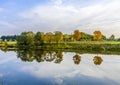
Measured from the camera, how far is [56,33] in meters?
71.4

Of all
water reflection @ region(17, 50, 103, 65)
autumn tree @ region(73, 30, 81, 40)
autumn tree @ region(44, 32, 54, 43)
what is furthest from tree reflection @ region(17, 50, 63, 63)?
autumn tree @ region(73, 30, 81, 40)

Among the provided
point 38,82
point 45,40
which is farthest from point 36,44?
point 38,82

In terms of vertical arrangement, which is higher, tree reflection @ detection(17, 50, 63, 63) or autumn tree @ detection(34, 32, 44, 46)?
autumn tree @ detection(34, 32, 44, 46)

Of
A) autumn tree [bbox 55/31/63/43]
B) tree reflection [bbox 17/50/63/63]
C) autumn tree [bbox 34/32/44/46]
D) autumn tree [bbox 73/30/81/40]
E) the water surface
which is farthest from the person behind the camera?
autumn tree [bbox 73/30/81/40]

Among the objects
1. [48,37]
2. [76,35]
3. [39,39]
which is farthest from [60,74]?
[76,35]

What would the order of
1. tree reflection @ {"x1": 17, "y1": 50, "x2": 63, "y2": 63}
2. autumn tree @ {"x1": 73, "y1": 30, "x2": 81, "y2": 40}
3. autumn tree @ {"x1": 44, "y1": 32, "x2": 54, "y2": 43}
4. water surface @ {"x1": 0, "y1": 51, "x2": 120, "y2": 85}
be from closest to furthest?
water surface @ {"x1": 0, "y1": 51, "x2": 120, "y2": 85}
tree reflection @ {"x1": 17, "y1": 50, "x2": 63, "y2": 63}
autumn tree @ {"x1": 44, "y1": 32, "x2": 54, "y2": 43}
autumn tree @ {"x1": 73, "y1": 30, "x2": 81, "y2": 40}

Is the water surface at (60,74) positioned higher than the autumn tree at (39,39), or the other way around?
the autumn tree at (39,39)

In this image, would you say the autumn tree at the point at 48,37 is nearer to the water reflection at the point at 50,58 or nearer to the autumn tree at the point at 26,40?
the autumn tree at the point at 26,40

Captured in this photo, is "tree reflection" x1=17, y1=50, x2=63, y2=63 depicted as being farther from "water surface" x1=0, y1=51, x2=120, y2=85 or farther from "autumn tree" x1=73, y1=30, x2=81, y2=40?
"autumn tree" x1=73, y1=30, x2=81, y2=40

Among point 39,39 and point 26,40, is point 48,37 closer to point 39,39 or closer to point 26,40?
point 39,39

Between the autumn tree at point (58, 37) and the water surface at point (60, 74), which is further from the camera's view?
the autumn tree at point (58, 37)

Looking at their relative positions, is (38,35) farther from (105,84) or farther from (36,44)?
(105,84)

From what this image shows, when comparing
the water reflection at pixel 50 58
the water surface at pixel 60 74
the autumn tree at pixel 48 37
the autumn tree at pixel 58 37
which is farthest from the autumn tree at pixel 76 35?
the water surface at pixel 60 74

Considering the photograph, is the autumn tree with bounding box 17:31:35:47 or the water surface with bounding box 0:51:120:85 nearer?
the water surface with bounding box 0:51:120:85
